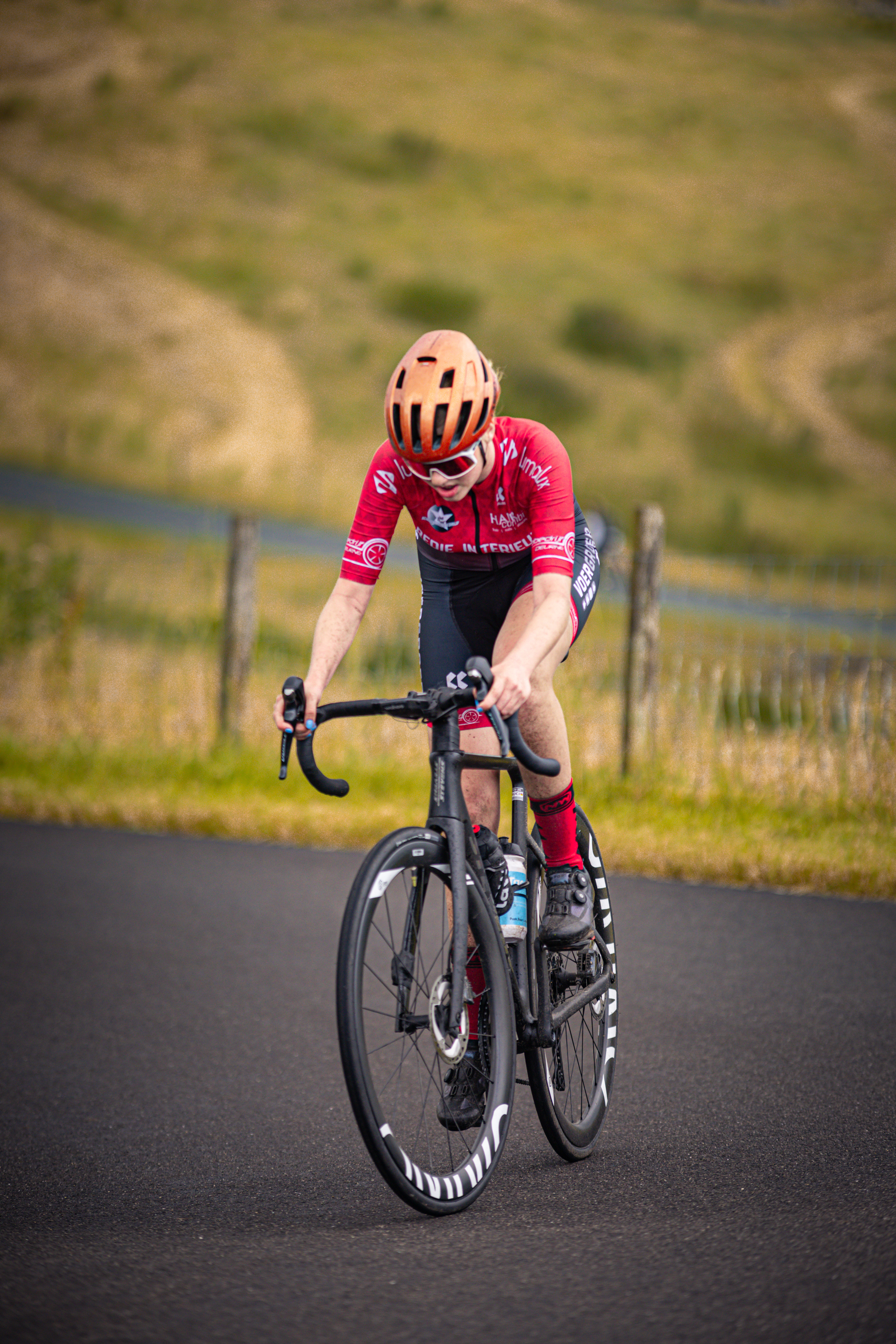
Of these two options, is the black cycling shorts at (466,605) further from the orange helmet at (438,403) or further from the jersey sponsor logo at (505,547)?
the orange helmet at (438,403)

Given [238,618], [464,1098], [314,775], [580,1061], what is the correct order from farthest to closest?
[238,618], [580,1061], [464,1098], [314,775]

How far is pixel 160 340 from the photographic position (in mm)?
56906

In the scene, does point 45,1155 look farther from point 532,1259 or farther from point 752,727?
point 752,727

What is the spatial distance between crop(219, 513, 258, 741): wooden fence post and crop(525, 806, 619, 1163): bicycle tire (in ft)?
22.8

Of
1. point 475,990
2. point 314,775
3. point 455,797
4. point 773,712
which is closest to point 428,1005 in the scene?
point 475,990

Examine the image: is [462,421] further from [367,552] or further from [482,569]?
[482,569]

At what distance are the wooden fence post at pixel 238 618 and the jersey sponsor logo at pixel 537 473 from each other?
293 inches

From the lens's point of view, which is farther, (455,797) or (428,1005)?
(428,1005)

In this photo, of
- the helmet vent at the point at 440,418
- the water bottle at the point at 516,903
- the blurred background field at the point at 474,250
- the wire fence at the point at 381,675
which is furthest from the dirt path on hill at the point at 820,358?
the helmet vent at the point at 440,418

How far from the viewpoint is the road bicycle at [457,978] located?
2910 millimetres

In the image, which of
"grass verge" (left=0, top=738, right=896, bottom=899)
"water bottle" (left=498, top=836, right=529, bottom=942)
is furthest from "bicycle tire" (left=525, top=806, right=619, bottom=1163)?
"grass verge" (left=0, top=738, right=896, bottom=899)

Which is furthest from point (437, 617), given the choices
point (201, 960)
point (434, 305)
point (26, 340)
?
point (434, 305)

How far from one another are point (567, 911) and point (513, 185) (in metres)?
78.1

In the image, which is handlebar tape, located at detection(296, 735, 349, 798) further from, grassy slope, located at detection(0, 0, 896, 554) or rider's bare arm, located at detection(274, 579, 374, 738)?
grassy slope, located at detection(0, 0, 896, 554)
